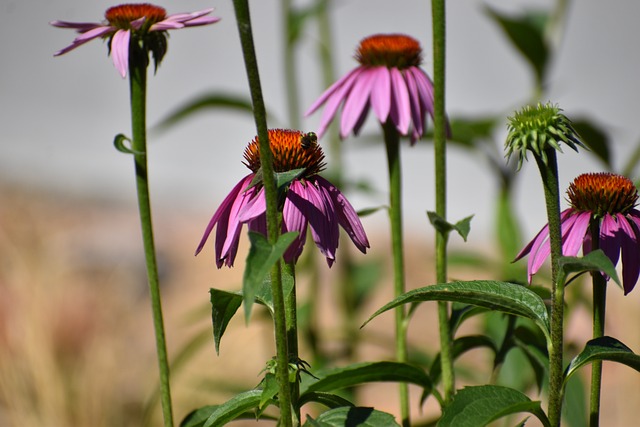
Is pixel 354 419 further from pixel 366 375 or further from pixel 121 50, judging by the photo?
pixel 121 50

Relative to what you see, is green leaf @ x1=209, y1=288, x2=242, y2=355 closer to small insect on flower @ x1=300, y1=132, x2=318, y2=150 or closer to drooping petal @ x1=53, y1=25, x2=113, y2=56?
small insect on flower @ x1=300, y1=132, x2=318, y2=150

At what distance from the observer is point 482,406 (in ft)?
1.59

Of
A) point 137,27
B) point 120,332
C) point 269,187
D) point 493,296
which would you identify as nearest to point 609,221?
point 493,296

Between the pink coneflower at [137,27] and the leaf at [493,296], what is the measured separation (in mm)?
265

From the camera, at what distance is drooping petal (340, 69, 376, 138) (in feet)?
2.67

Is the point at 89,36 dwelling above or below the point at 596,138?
above

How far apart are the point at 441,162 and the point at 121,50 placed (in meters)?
0.27

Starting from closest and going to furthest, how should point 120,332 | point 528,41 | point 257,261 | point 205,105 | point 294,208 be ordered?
point 257,261 < point 294,208 < point 205,105 < point 528,41 < point 120,332

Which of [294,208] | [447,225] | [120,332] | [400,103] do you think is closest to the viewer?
[294,208]

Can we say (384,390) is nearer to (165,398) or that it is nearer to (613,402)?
(613,402)

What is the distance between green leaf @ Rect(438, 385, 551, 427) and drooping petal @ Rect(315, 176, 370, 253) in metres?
0.12

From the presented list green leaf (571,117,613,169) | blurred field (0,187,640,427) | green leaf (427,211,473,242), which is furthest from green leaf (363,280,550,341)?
green leaf (571,117,613,169)

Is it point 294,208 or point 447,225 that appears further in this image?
point 447,225

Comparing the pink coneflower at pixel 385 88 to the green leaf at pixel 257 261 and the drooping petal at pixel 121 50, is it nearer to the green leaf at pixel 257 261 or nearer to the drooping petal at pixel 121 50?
the drooping petal at pixel 121 50
